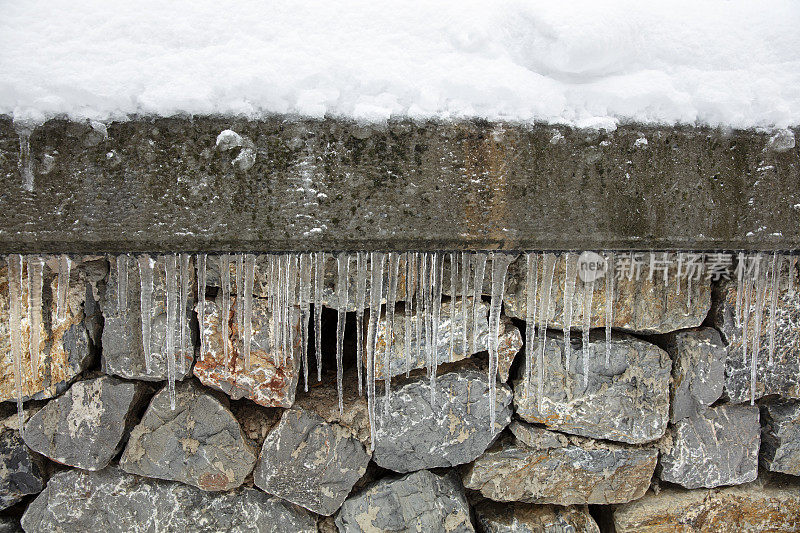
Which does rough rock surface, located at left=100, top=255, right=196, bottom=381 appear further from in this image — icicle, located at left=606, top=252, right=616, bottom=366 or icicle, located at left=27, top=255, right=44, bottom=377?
icicle, located at left=606, top=252, right=616, bottom=366

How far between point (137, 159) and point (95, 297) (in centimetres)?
67

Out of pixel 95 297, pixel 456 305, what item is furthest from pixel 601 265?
pixel 95 297

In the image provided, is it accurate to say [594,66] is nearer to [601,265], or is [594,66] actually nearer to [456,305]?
[601,265]

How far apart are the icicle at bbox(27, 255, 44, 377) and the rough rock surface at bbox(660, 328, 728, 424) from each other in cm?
234

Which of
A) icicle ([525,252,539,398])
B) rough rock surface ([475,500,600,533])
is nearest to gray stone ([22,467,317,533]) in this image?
rough rock surface ([475,500,600,533])

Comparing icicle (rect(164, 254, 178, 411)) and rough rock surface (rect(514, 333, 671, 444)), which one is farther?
rough rock surface (rect(514, 333, 671, 444))

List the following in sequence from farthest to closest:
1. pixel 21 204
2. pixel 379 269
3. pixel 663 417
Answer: pixel 663 417 < pixel 379 269 < pixel 21 204

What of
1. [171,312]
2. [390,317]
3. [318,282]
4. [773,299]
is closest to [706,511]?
[773,299]

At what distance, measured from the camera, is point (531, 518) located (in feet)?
6.43

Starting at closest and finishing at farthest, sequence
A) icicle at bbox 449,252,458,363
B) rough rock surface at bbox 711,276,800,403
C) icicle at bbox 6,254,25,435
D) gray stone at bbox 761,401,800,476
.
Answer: icicle at bbox 6,254,25,435, icicle at bbox 449,252,458,363, rough rock surface at bbox 711,276,800,403, gray stone at bbox 761,401,800,476

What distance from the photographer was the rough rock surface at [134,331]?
5.43 feet

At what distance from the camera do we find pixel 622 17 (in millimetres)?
1488

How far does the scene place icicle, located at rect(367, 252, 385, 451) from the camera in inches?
63.0

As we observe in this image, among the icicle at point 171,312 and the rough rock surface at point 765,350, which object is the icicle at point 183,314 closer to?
the icicle at point 171,312
